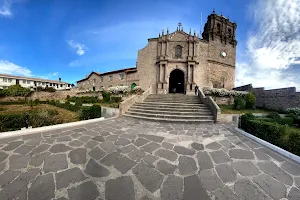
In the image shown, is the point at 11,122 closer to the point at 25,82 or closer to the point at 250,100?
the point at 250,100

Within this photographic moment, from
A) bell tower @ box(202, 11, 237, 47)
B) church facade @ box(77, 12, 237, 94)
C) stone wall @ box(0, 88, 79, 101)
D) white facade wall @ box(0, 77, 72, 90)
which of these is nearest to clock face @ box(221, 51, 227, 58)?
church facade @ box(77, 12, 237, 94)

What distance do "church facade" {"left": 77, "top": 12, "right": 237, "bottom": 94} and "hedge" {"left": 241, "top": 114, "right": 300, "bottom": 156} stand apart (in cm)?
1441

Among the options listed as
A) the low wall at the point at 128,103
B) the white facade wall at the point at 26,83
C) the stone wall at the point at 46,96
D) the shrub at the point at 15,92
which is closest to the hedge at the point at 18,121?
the low wall at the point at 128,103

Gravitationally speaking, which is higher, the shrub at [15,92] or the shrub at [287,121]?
the shrub at [15,92]

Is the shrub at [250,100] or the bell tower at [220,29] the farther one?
the bell tower at [220,29]

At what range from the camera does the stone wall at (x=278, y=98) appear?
13062 mm

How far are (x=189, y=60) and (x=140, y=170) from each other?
19.6m

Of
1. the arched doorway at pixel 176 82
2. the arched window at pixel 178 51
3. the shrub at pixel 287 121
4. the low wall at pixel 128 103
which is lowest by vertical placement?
the shrub at pixel 287 121

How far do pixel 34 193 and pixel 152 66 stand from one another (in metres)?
20.8

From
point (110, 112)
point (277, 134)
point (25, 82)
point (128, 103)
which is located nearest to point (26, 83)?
point (25, 82)

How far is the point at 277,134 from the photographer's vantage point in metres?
4.55

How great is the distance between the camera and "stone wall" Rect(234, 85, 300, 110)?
13062 mm

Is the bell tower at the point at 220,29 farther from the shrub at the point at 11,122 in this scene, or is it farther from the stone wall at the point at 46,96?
the stone wall at the point at 46,96

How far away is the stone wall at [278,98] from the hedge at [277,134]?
12290mm
